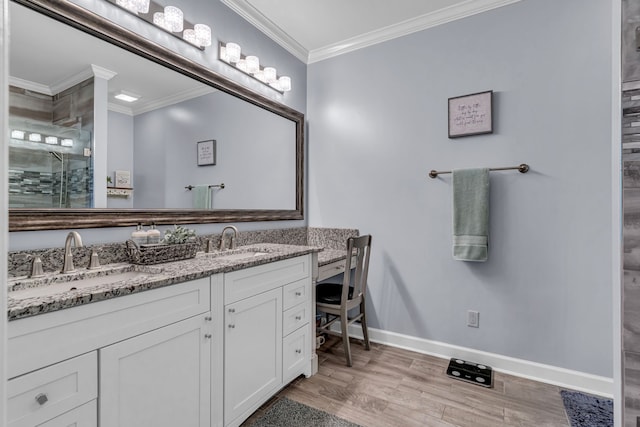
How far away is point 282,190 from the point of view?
273 cm

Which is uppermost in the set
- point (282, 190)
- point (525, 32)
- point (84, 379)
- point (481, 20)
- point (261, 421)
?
point (481, 20)

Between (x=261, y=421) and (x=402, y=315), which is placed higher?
(x=402, y=315)

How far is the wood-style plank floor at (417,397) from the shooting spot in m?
1.69

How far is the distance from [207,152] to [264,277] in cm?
94

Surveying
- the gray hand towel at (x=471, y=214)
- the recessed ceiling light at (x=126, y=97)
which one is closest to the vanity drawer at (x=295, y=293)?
the gray hand towel at (x=471, y=214)

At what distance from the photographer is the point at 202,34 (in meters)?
1.88

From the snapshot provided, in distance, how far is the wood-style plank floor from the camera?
1689mm

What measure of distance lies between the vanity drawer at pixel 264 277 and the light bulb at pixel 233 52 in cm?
143

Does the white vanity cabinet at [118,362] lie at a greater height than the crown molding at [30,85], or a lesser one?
lesser

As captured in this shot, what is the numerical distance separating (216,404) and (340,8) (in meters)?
2.61

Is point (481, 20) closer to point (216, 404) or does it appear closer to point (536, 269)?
point (536, 269)

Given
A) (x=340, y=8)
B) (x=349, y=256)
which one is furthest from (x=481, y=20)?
(x=349, y=256)

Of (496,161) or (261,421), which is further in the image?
(496,161)

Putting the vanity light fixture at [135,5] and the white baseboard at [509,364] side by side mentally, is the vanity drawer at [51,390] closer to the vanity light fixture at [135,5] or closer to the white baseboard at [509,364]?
the vanity light fixture at [135,5]
